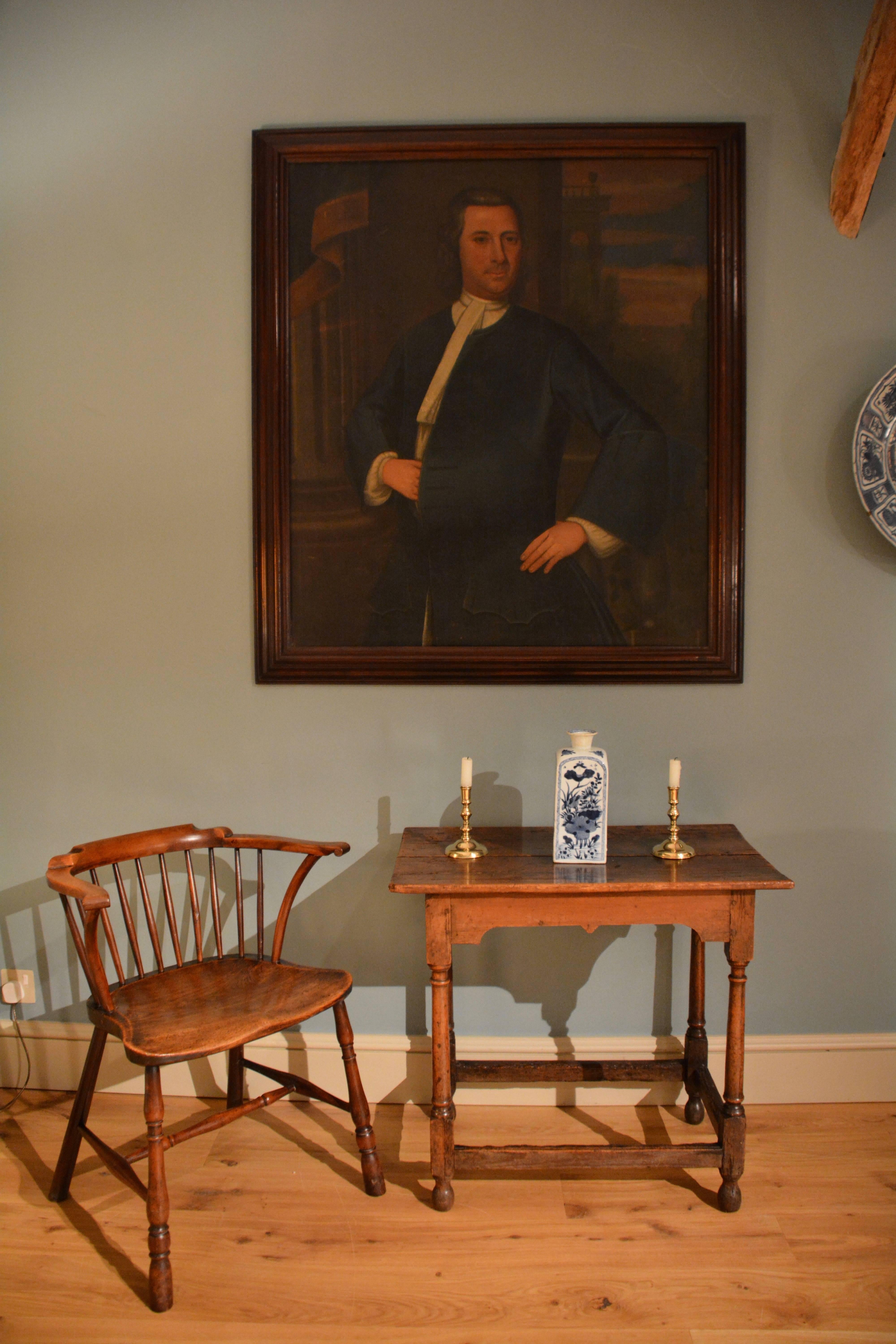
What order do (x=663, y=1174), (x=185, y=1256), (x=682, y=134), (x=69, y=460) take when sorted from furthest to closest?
(x=69, y=460)
(x=682, y=134)
(x=663, y=1174)
(x=185, y=1256)

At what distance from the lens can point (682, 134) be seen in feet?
6.93

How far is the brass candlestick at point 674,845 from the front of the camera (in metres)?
1.89

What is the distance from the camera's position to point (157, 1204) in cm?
157

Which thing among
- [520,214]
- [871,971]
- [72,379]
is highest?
[520,214]

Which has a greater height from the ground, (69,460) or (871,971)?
(69,460)

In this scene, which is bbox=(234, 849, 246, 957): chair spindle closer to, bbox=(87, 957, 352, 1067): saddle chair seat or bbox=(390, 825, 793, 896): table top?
bbox=(87, 957, 352, 1067): saddle chair seat

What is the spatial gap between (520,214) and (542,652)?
114 cm

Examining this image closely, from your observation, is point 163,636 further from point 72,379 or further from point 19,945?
point 19,945

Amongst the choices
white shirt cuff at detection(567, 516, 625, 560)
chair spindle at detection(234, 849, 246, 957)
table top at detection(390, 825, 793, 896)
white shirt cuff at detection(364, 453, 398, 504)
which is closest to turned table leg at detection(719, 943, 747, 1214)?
table top at detection(390, 825, 793, 896)

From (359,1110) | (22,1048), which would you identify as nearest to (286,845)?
(359,1110)

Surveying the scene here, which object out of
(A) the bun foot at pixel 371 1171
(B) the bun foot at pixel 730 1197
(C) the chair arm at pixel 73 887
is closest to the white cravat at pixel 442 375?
(C) the chair arm at pixel 73 887

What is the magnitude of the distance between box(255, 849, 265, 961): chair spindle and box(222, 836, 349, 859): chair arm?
0.10 feet

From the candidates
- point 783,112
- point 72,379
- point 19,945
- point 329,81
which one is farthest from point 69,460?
point 783,112

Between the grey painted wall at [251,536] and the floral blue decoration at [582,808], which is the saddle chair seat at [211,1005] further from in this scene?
the floral blue decoration at [582,808]
